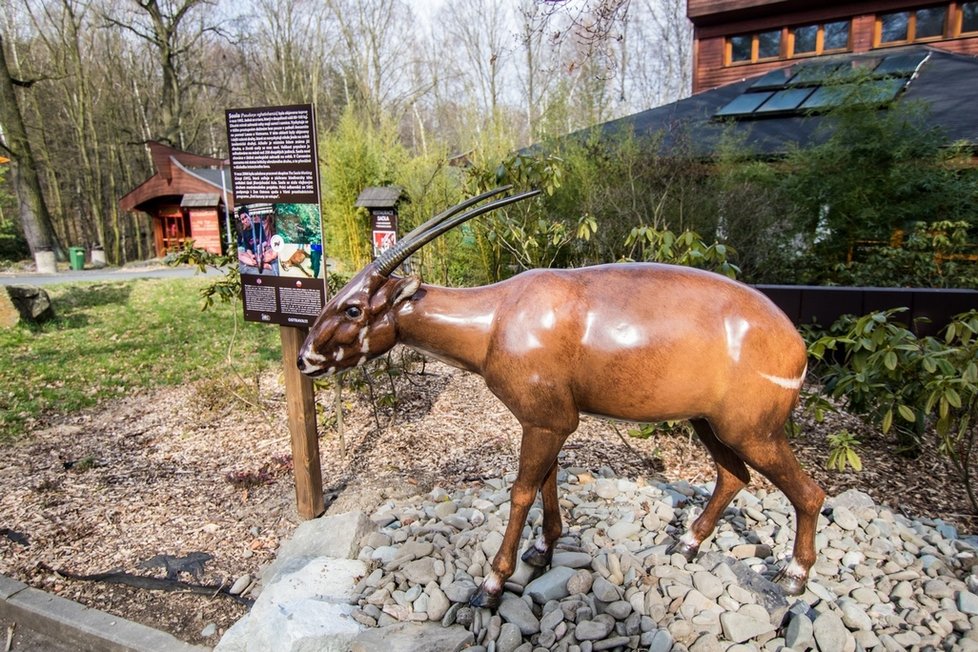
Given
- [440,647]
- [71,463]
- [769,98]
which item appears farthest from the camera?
[769,98]

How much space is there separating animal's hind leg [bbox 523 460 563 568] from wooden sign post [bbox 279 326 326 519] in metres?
1.60

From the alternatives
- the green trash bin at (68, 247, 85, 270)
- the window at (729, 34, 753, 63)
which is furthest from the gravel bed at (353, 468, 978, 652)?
the green trash bin at (68, 247, 85, 270)

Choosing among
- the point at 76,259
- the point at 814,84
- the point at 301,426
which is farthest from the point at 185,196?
the point at 301,426

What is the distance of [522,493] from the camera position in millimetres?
2408

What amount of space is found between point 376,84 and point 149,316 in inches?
777

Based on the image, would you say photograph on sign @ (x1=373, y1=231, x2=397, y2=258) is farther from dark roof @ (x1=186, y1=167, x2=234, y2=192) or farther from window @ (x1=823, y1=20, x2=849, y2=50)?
dark roof @ (x1=186, y1=167, x2=234, y2=192)

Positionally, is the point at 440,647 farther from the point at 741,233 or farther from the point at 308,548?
the point at 741,233

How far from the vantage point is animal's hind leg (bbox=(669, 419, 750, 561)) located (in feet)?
8.64

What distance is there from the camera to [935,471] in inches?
161

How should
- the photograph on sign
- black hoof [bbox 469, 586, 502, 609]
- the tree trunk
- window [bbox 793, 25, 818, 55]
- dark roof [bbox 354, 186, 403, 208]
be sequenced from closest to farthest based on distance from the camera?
black hoof [bbox 469, 586, 502, 609] → the photograph on sign → dark roof [bbox 354, 186, 403, 208] → window [bbox 793, 25, 818, 55] → the tree trunk

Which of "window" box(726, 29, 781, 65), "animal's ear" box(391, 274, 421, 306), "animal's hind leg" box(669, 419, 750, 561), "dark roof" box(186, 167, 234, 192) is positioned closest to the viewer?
"animal's ear" box(391, 274, 421, 306)

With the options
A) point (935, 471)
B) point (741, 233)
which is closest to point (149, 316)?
point (741, 233)

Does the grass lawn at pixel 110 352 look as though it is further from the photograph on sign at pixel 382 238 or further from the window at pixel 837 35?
the window at pixel 837 35

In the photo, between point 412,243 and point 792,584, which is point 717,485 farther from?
point 412,243
